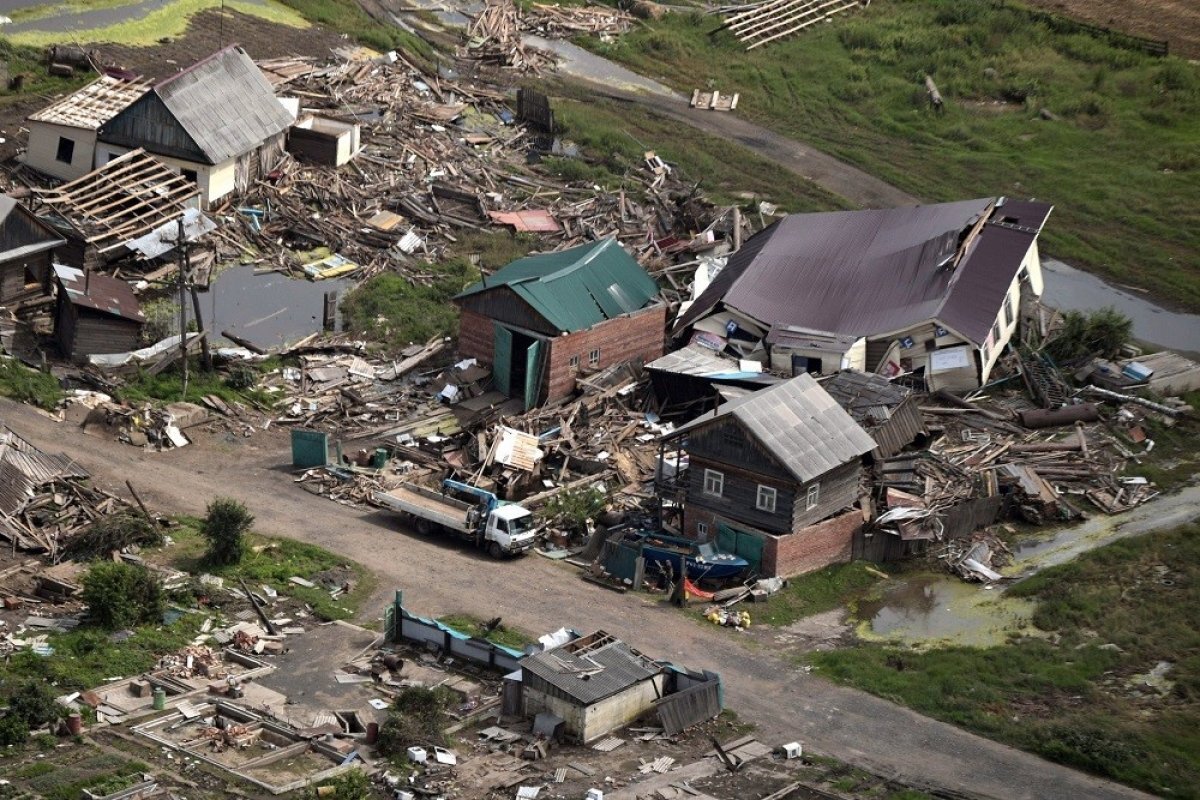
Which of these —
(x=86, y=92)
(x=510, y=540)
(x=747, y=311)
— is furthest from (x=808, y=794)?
(x=86, y=92)

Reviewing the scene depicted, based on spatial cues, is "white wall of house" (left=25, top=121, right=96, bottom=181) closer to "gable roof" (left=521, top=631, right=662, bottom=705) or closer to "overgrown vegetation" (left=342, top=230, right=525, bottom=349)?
"overgrown vegetation" (left=342, top=230, right=525, bottom=349)

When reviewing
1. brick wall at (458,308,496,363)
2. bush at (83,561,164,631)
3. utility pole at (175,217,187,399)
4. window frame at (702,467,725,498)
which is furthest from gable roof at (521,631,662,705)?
utility pole at (175,217,187,399)

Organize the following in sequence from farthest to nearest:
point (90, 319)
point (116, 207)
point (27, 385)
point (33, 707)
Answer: point (116, 207) → point (90, 319) → point (27, 385) → point (33, 707)

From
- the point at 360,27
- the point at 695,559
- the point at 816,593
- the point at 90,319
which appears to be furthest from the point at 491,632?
the point at 360,27

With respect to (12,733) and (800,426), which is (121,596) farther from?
(800,426)

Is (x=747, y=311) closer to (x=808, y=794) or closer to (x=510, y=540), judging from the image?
(x=510, y=540)

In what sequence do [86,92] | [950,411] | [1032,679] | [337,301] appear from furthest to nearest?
[86,92] < [337,301] < [950,411] < [1032,679]

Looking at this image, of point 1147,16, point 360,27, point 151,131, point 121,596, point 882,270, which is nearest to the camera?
point 121,596
